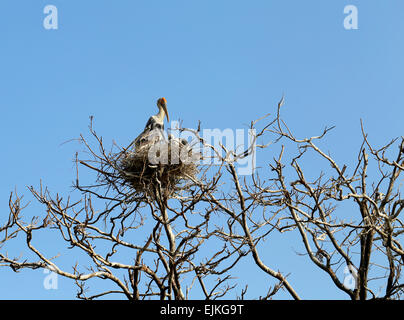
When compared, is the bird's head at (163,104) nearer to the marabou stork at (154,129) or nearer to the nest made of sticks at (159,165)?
the marabou stork at (154,129)

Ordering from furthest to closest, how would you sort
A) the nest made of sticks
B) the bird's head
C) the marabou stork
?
1. the bird's head
2. the marabou stork
3. the nest made of sticks

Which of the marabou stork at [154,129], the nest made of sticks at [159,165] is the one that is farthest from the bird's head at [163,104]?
the nest made of sticks at [159,165]

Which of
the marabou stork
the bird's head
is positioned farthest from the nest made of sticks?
the bird's head

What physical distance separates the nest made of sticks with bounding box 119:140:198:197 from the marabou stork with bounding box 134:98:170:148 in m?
0.40

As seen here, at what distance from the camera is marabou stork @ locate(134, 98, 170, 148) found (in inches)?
341

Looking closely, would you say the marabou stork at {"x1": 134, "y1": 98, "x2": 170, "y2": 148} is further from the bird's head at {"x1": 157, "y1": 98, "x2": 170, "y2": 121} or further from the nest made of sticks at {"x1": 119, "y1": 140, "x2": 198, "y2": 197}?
the nest made of sticks at {"x1": 119, "y1": 140, "x2": 198, "y2": 197}

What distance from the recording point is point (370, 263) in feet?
29.2

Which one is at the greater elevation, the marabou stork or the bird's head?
the bird's head

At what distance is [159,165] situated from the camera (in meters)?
7.89

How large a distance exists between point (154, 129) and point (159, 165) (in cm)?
151

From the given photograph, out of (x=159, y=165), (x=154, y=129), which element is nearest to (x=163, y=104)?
(x=154, y=129)

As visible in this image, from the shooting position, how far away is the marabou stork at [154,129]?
866 centimetres

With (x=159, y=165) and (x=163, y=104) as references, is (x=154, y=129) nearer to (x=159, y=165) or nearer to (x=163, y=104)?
(x=163, y=104)
